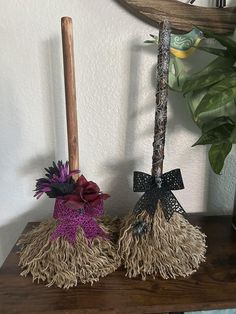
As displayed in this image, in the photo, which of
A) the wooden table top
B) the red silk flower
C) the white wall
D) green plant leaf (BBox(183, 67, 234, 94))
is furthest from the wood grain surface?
the wooden table top

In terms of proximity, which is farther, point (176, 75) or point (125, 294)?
point (176, 75)

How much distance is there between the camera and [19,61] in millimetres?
604

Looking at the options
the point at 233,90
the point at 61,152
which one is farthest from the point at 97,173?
the point at 233,90

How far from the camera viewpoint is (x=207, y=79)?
518 mm

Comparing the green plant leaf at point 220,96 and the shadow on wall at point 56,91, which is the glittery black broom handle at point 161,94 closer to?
the green plant leaf at point 220,96

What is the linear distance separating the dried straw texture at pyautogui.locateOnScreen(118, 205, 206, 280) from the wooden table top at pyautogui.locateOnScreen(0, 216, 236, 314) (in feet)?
0.05

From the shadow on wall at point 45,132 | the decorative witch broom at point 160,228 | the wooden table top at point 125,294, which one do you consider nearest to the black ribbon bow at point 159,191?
the decorative witch broom at point 160,228

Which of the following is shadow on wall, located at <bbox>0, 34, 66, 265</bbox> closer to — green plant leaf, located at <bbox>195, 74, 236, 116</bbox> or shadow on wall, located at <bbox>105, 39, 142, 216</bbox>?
shadow on wall, located at <bbox>105, 39, 142, 216</bbox>

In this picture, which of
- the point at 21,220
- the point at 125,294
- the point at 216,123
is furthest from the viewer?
the point at 21,220

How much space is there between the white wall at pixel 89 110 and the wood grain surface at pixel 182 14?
26mm

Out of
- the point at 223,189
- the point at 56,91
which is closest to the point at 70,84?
the point at 56,91

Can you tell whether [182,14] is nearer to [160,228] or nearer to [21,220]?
[160,228]

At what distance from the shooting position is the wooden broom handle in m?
0.48

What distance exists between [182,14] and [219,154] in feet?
0.96
